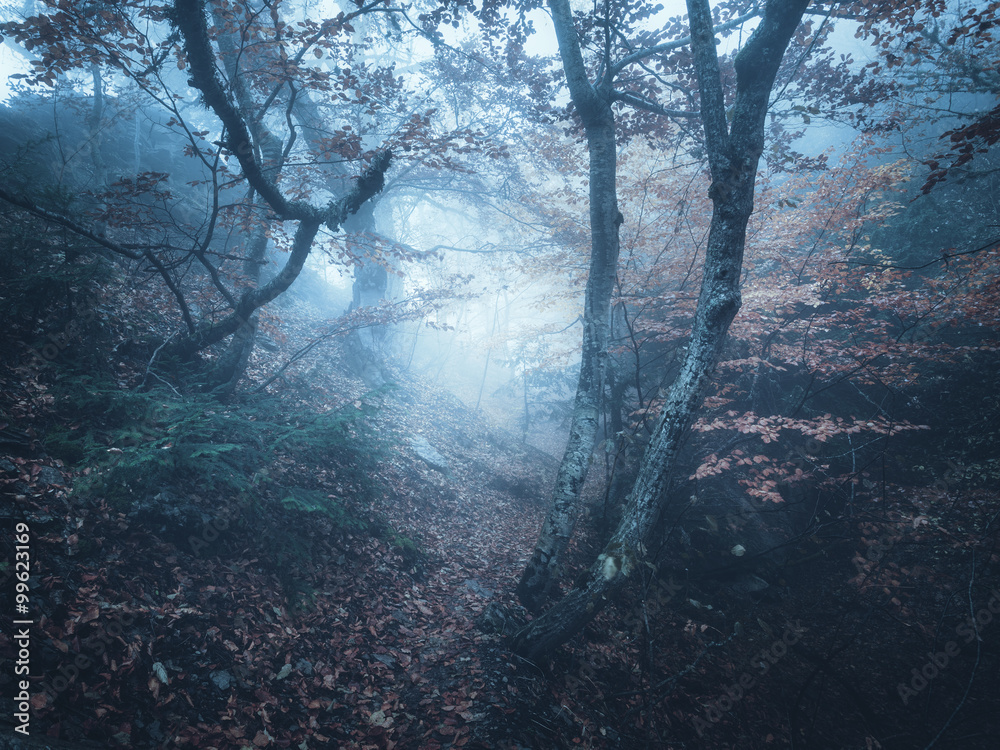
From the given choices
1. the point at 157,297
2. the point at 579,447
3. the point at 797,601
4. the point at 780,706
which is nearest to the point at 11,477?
the point at 157,297

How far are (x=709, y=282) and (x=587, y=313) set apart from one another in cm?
208

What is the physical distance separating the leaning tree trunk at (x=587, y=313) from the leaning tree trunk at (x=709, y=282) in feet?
3.04

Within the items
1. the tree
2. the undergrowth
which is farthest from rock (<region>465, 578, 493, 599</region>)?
the undergrowth

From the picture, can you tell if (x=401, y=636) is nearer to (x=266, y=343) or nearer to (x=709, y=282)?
(x=709, y=282)

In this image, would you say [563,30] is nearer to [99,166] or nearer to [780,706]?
[780,706]

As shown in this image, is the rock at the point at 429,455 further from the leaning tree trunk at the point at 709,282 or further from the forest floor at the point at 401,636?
the leaning tree trunk at the point at 709,282

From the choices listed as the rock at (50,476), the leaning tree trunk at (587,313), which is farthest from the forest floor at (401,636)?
the leaning tree trunk at (587,313)

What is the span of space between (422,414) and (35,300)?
1072 cm

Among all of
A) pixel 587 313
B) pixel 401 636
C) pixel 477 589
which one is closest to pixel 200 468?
pixel 401 636

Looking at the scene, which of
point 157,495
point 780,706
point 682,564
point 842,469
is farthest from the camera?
point 842,469

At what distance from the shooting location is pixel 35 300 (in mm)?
5043

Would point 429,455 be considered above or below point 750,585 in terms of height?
below

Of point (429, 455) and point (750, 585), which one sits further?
point (429, 455)

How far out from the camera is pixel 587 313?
6430 millimetres
